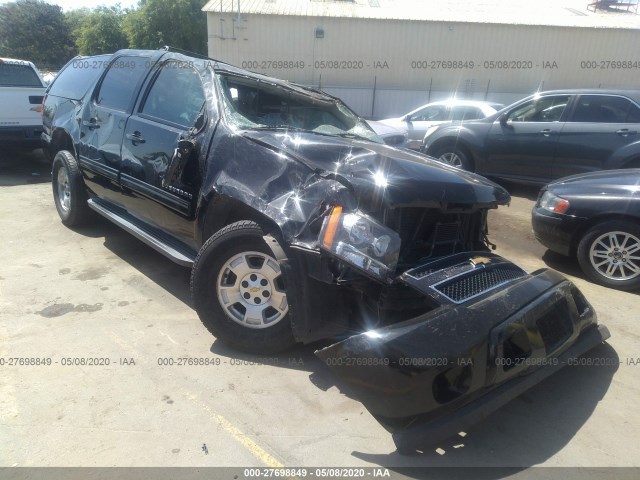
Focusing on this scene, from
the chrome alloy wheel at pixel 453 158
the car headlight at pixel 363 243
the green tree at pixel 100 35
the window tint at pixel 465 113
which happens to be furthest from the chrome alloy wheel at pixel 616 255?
the green tree at pixel 100 35

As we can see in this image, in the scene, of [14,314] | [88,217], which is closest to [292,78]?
[88,217]

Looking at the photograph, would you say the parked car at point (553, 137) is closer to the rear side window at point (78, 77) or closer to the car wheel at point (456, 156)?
the car wheel at point (456, 156)

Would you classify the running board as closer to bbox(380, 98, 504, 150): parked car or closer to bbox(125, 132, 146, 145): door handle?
bbox(125, 132, 146, 145): door handle

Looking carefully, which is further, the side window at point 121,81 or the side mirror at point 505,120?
the side mirror at point 505,120

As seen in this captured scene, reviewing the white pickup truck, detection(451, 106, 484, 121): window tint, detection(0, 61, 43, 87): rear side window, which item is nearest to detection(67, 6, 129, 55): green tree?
detection(0, 61, 43, 87): rear side window

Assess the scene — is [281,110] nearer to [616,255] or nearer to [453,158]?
[616,255]

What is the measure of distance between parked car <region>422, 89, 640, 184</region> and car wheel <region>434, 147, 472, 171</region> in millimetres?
17

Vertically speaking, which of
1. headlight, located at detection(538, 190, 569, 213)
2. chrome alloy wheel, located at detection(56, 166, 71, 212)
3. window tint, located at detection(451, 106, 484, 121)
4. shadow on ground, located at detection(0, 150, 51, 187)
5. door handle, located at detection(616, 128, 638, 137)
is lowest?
shadow on ground, located at detection(0, 150, 51, 187)

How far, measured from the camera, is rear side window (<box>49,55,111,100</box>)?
5574 mm

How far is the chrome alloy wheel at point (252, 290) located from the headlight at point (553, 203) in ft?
10.6

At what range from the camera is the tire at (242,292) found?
→ 3.13 m

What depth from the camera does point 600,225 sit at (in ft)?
15.4

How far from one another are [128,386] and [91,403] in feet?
0.74

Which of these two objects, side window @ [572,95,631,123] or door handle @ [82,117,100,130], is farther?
side window @ [572,95,631,123]
